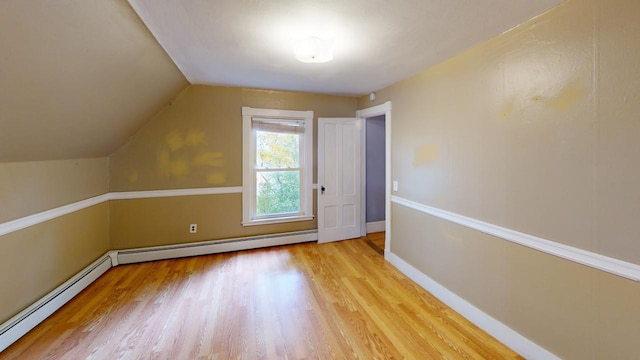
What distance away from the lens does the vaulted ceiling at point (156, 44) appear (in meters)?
1.41

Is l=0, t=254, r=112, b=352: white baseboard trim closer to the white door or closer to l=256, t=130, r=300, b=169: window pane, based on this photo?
l=256, t=130, r=300, b=169: window pane

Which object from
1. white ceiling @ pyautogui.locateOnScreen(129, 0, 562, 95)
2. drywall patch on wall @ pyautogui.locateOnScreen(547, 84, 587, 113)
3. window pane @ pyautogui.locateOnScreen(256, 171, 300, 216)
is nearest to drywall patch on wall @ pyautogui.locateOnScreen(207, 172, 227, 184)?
window pane @ pyautogui.locateOnScreen(256, 171, 300, 216)

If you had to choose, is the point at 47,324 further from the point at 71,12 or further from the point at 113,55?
the point at 71,12

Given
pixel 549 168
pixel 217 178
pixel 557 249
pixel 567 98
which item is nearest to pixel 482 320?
pixel 557 249

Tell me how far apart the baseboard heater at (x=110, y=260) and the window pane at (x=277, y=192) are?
1.33 feet

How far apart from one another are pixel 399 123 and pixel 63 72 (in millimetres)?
3048

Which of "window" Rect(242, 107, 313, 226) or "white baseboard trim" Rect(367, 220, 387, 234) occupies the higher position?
"window" Rect(242, 107, 313, 226)

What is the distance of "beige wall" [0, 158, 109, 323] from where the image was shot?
6.25 ft

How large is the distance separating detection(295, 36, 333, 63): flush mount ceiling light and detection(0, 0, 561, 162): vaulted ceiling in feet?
0.18

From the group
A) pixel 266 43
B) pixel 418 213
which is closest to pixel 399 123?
pixel 418 213

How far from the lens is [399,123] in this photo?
3.15m

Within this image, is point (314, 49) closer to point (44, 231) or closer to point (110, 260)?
point (44, 231)

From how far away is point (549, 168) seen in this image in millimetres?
1643

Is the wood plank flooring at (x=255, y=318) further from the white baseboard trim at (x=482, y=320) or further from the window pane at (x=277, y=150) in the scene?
the window pane at (x=277, y=150)
